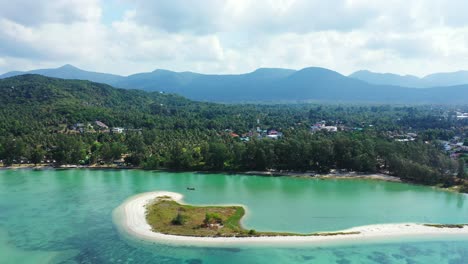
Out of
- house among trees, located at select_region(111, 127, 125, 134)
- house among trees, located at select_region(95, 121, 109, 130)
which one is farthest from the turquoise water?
house among trees, located at select_region(95, 121, 109, 130)

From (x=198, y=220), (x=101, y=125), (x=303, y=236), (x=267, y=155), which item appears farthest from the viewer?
(x=101, y=125)

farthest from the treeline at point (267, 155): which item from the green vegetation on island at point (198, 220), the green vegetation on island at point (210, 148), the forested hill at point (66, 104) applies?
the forested hill at point (66, 104)

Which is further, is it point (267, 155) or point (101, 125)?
point (101, 125)

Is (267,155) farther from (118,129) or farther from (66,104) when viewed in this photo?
(66,104)

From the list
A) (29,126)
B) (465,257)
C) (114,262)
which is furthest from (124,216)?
(29,126)

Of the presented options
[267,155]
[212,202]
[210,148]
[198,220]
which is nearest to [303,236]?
[198,220]

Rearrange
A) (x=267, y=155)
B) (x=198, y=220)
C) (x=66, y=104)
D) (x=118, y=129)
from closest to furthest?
1. (x=198, y=220)
2. (x=267, y=155)
3. (x=118, y=129)
4. (x=66, y=104)

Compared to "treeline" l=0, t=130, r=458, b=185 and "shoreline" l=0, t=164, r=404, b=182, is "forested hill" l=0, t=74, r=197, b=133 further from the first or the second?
"shoreline" l=0, t=164, r=404, b=182

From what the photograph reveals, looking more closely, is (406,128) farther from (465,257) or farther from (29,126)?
(29,126)
